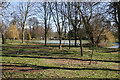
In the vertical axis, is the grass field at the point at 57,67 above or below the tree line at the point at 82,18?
below

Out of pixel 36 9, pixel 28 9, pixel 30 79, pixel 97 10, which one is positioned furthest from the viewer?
pixel 36 9

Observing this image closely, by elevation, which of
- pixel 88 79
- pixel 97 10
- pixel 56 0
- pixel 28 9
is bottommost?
pixel 88 79

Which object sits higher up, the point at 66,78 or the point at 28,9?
the point at 28,9

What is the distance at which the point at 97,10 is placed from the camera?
696 cm

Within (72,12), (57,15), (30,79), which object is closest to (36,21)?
(57,15)

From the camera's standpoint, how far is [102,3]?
737 cm

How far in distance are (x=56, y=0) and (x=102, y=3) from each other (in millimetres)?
6965

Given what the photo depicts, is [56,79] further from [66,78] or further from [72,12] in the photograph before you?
[72,12]

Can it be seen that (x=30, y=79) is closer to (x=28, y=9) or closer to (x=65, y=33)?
(x=65, y=33)

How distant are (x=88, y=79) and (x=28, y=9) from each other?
1268 centimetres

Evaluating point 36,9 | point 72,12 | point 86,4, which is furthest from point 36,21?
point 86,4

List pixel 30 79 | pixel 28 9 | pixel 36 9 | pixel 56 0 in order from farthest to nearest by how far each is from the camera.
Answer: pixel 36 9
pixel 28 9
pixel 56 0
pixel 30 79

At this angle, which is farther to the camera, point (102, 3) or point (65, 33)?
point (65, 33)

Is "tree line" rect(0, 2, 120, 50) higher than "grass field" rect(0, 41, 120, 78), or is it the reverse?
"tree line" rect(0, 2, 120, 50)
